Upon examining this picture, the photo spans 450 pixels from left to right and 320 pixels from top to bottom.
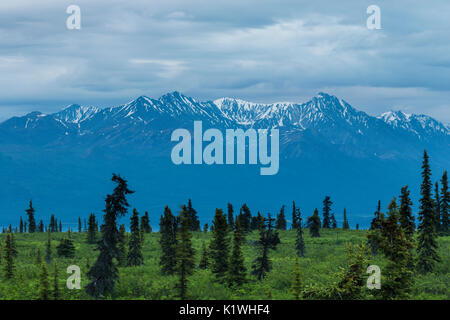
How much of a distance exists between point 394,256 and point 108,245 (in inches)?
906

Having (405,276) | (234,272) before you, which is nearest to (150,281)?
(234,272)

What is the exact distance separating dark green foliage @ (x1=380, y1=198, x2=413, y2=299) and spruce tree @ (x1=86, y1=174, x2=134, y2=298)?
20285 mm

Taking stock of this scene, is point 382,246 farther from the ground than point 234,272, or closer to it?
farther from the ground

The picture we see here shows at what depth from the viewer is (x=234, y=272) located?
44.7 meters

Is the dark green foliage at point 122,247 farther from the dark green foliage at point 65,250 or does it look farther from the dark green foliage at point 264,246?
the dark green foliage at point 264,246

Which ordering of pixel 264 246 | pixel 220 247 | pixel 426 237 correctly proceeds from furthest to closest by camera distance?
pixel 426 237 → pixel 264 246 → pixel 220 247

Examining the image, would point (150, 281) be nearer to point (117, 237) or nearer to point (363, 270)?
point (117, 237)

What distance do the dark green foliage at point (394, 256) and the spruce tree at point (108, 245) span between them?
20285 millimetres

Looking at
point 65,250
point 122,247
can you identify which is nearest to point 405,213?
point 122,247

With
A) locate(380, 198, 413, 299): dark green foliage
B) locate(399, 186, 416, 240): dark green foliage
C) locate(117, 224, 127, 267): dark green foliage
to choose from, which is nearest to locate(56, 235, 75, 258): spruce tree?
locate(117, 224, 127, 267): dark green foliage

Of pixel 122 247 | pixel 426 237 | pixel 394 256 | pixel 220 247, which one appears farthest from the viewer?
pixel 122 247

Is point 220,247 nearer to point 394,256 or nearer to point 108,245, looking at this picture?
point 108,245

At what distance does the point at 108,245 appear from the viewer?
38406 mm
